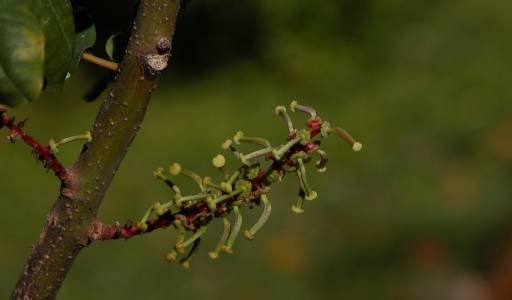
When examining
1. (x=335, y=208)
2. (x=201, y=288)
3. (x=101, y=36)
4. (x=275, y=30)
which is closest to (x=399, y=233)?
(x=335, y=208)

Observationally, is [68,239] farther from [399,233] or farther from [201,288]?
[399,233]

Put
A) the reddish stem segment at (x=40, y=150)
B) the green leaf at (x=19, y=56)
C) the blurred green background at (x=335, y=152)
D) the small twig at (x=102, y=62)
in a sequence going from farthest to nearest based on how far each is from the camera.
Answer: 1. the blurred green background at (x=335, y=152)
2. the small twig at (x=102, y=62)
3. the reddish stem segment at (x=40, y=150)
4. the green leaf at (x=19, y=56)

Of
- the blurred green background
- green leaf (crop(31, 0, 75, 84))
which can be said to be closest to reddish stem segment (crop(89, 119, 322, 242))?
green leaf (crop(31, 0, 75, 84))

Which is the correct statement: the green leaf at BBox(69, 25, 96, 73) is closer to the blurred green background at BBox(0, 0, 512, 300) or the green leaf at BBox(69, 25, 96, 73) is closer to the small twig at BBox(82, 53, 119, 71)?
the small twig at BBox(82, 53, 119, 71)

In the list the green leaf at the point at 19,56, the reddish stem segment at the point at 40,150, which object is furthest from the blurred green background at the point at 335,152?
the green leaf at the point at 19,56

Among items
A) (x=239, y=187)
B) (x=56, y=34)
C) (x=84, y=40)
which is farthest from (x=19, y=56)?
(x=239, y=187)

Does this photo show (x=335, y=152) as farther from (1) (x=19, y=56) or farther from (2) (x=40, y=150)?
(1) (x=19, y=56)

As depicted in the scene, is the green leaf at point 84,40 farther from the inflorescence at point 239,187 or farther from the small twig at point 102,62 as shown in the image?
the inflorescence at point 239,187
